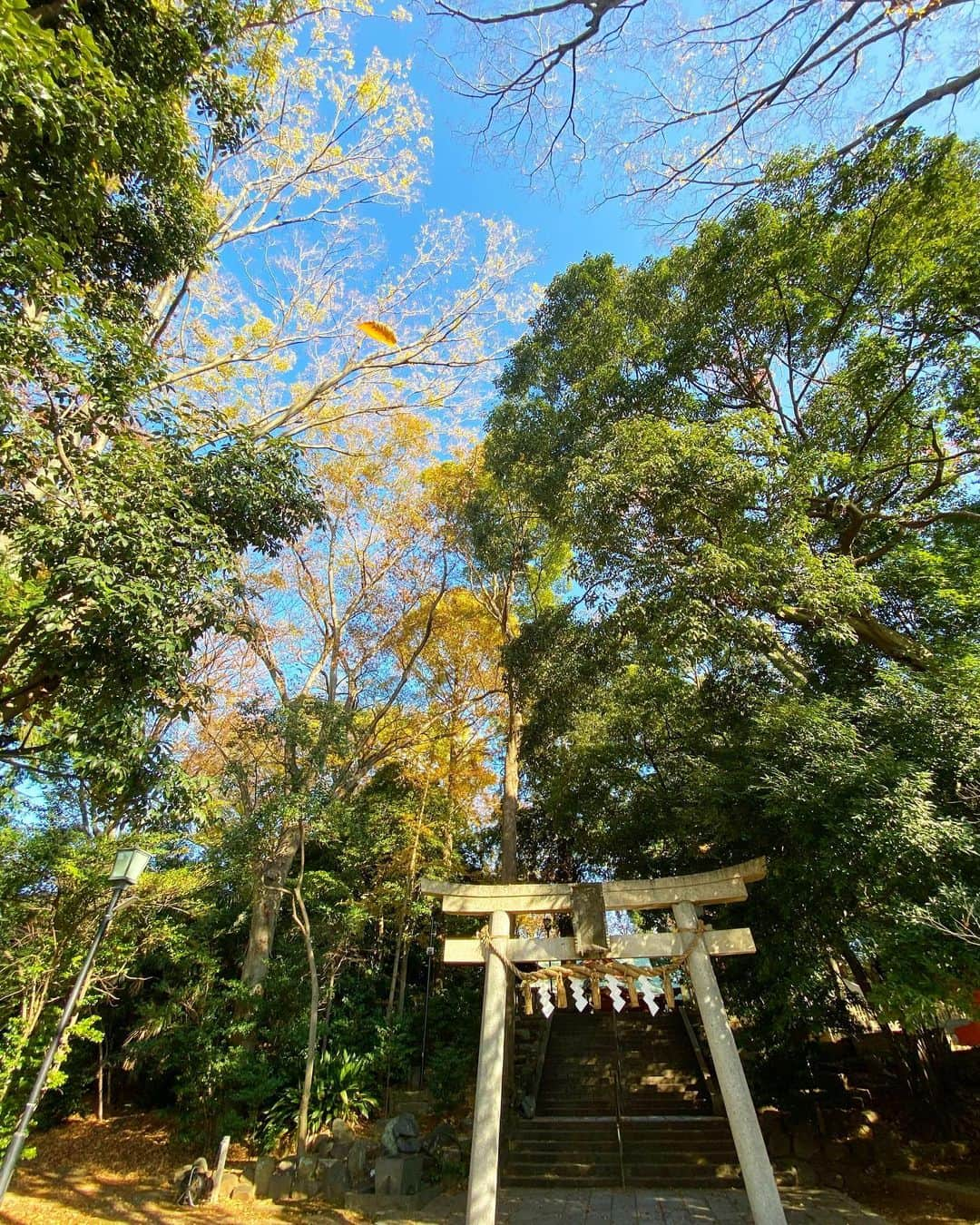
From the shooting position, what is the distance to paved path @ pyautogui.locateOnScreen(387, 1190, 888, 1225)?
5762mm

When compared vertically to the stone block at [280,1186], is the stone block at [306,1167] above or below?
above

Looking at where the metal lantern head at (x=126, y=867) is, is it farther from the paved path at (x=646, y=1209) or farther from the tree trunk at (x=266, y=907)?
the paved path at (x=646, y=1209)

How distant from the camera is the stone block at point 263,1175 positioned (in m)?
6.84

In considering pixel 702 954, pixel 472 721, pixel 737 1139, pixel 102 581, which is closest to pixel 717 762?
pixel 702 954

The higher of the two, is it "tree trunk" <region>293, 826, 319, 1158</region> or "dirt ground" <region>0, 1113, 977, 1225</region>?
"tree trunk" <region>293, 826, 319, 1158</region>

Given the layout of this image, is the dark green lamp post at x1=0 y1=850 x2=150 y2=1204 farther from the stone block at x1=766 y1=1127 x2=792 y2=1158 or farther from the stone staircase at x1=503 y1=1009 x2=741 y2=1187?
the stone block at x1=766 y1=1127 x2=792 y2=1158

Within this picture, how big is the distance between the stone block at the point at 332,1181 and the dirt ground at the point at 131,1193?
22cm

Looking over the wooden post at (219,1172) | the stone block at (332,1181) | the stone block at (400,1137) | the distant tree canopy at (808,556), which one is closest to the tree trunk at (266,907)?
the wooden post at (219,1172)

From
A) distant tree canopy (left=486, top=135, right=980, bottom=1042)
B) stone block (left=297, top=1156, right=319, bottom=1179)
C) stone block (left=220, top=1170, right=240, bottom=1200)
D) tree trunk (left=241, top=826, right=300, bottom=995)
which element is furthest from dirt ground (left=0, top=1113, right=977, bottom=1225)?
tree trunk (left=241, top=826, right=300, bottom=995)

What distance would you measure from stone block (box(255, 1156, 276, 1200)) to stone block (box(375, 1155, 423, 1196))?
4.24ft

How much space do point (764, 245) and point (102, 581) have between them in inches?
308

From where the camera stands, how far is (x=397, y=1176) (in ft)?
21.7

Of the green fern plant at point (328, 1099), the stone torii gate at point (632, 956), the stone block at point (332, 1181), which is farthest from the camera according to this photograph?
the green fern plant at point (328, 1099)

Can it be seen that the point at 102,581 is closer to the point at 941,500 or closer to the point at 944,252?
the point at 944,252
